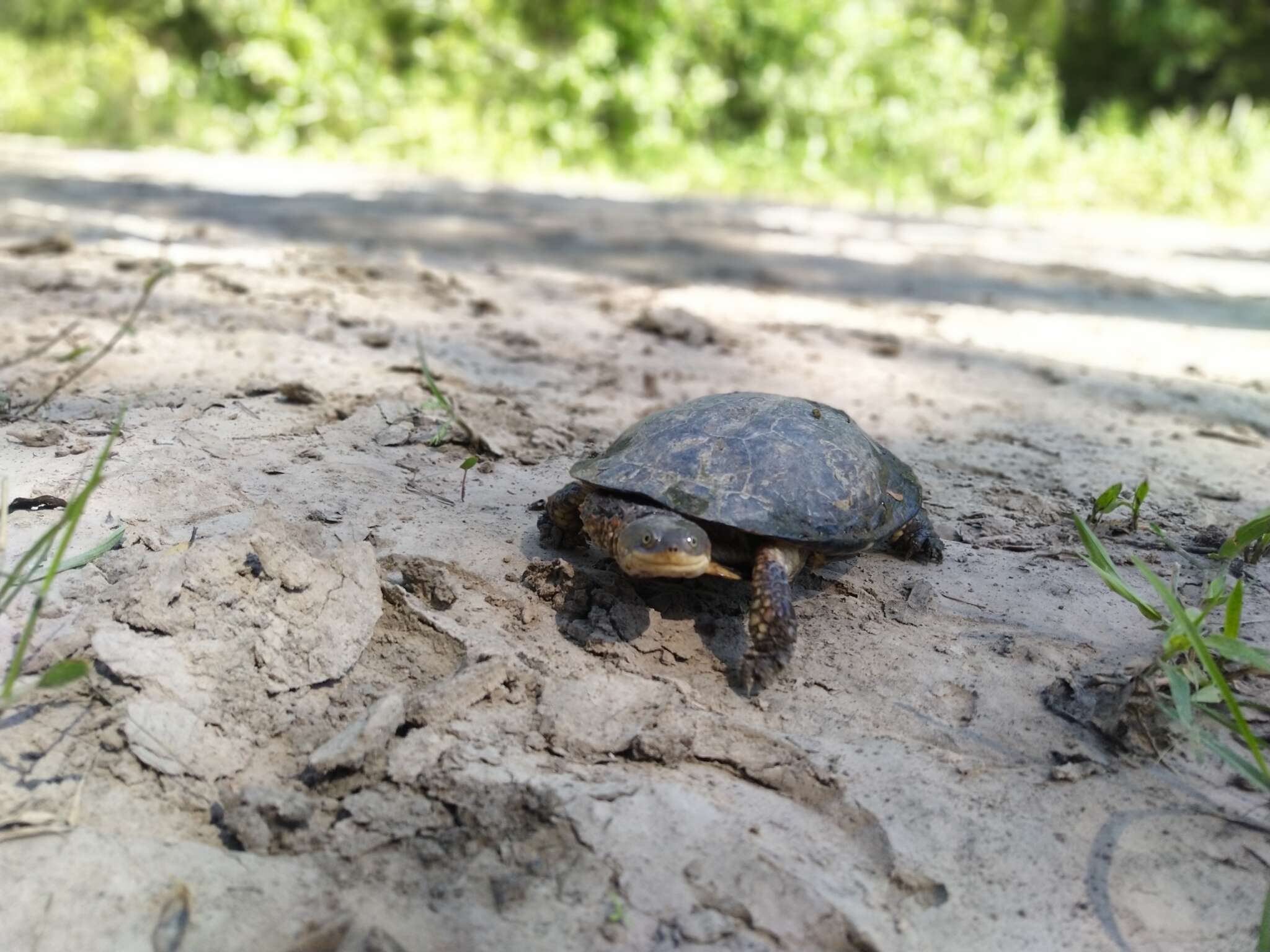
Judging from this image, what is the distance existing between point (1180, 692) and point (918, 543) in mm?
816

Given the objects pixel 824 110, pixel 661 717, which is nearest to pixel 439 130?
pixel 824 110

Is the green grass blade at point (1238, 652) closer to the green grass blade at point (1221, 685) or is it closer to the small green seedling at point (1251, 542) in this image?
the green grass blade at point (1221, 685)

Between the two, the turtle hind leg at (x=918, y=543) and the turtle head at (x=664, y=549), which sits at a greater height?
the turtle head at (x=664, y=549)

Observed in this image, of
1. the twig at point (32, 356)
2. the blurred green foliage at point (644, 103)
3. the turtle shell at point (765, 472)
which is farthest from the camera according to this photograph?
the blurred green foliage at point (644, 103)

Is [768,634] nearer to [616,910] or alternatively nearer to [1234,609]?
[616,910]

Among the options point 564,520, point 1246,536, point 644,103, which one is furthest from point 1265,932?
point 644,103

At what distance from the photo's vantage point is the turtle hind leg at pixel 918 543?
2.63 meters

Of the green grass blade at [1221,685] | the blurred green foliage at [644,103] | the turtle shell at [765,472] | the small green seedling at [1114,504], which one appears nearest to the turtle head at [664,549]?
the turtle shell at [765,472]

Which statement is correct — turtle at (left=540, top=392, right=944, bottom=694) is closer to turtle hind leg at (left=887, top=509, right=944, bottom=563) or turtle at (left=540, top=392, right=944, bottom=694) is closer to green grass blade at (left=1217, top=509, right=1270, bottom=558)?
turtle hind leg at (left=887, top=509, right=944, bottom=563)

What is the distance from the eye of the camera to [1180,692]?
1923 mm

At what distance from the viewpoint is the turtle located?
7.14 ft

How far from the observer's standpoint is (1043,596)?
2512 mm

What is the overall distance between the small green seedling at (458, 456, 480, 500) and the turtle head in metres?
0.64

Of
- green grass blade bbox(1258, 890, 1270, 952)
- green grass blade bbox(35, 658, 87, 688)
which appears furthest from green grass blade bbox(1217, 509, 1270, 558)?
green grass blade bbox(35, 658, 87, 688)
